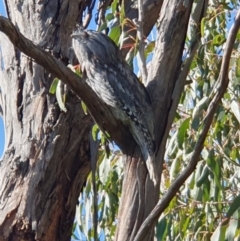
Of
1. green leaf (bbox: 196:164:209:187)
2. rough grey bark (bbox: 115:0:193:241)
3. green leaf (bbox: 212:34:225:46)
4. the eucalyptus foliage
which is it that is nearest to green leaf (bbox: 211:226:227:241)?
the eucalyptus foliage

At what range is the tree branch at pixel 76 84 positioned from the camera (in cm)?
138

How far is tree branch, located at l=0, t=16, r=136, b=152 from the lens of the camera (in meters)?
1.38

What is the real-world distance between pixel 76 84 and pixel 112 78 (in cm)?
71

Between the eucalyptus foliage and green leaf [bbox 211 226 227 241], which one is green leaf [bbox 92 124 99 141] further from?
green leaf [bbox 211 226 227 241]

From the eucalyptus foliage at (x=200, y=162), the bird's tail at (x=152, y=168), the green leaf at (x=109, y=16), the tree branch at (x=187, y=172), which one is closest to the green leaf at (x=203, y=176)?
the eucalyptus foliage at (x=200, y=162)

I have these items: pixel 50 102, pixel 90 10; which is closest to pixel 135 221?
pixel 50 102

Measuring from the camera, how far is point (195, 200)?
2299 millimetres

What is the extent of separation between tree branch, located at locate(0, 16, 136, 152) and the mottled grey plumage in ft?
0.21

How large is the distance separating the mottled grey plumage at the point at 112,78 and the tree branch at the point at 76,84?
0.21 feet

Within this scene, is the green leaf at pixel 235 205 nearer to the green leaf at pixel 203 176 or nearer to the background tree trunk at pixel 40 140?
the green leaf at pixel 203 176

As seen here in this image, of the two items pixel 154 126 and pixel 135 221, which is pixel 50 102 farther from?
pixel 135 221

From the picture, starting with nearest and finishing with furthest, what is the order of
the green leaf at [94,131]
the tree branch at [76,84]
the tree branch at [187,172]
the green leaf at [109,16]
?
the tree branch at [187,172]
the tree branch at [76,84]
the green leaf at [94,131]
the green leaf at [109,16]

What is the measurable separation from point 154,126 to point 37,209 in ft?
2.45

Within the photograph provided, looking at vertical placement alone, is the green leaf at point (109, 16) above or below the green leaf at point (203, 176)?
above
